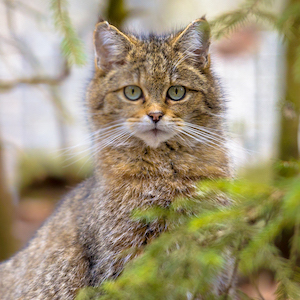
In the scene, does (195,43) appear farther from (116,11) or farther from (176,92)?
(116,11)

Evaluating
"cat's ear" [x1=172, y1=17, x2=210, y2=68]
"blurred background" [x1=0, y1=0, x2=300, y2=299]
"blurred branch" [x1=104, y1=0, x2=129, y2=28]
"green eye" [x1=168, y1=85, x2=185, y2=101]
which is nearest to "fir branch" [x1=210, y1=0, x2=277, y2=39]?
"cat's ear" [x1=172, y1=17, x2=210, y2=68]

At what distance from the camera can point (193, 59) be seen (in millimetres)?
2248

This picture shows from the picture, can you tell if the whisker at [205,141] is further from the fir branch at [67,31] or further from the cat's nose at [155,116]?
the fir branch at [67,31]

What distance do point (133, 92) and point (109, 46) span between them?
36 centimetres

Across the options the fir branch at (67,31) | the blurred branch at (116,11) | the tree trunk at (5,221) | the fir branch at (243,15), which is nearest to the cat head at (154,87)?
the fir branch at (243,15)

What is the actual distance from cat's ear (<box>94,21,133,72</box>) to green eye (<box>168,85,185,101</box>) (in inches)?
15.2

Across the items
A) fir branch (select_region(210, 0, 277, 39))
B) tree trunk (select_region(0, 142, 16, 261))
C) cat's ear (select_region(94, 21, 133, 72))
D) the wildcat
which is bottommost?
tree trunk (select_region(0, 142, 16, 261))

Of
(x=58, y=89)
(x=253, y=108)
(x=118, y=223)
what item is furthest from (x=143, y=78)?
(x=58, y=89)

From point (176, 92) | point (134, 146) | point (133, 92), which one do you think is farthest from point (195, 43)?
point (134, 146)

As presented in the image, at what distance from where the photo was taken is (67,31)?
6.05 feet

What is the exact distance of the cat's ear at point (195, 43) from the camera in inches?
83.7

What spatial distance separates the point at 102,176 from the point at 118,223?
38 cm

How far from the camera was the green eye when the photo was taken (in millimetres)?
2150

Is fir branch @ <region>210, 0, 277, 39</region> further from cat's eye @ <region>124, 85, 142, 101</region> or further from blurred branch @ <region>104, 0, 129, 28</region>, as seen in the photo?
blurred branch @ <region>104, 0, 129, 28</region>
